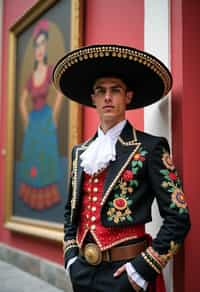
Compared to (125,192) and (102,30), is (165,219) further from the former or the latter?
(102,30)

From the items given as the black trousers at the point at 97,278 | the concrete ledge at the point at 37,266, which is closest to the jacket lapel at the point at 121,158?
the black trousers at the point at 97,278

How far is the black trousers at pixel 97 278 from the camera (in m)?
1.54

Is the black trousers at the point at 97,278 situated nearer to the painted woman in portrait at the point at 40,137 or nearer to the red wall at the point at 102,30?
the red wall at the point at 102,30

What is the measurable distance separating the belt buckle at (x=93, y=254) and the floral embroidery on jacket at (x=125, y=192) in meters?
0.14

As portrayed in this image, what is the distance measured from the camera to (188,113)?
190 centimetres

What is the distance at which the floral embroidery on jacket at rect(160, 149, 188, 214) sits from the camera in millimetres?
1529

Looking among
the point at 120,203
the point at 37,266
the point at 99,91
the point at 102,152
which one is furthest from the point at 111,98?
the point at 37,266

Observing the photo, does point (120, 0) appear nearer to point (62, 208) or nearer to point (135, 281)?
→ point (62, 208)

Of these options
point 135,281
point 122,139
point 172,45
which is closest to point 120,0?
point 172,45

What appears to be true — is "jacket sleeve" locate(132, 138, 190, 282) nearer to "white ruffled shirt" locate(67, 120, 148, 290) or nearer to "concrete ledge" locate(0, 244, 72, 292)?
"white ruffled shirt" locate(67, 120, 148, 290)

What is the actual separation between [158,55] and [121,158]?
0.68 m

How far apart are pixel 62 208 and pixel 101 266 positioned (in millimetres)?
1595

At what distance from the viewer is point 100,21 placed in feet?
9.21

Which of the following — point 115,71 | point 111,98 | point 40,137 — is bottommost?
point 40,137
